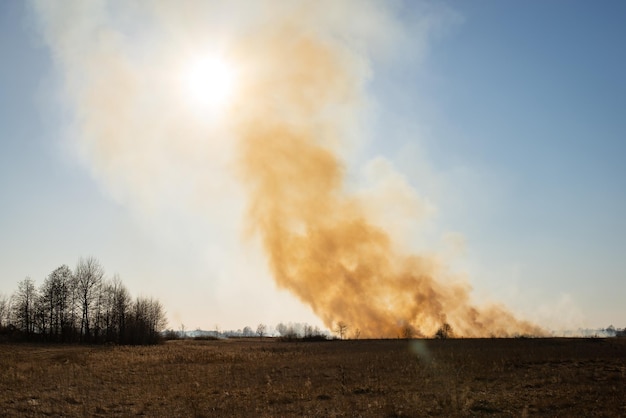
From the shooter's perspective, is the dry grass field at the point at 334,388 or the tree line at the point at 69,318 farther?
the tree line at the point at 69,318

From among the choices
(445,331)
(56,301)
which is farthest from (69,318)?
(445,331)

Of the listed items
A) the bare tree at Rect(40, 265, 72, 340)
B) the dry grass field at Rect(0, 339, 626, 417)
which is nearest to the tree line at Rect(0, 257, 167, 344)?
the bare tree at Rect(40, 265, 72, 340)

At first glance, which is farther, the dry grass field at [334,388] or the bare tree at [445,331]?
the bare tree at [445,331]

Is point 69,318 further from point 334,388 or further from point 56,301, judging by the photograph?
point 334,388

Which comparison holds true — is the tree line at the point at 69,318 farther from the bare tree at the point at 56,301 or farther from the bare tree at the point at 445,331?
the bare tree at the point at 445,331

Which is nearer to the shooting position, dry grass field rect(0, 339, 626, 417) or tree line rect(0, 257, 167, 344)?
dry grass field rect(0, 339, 626, 417)

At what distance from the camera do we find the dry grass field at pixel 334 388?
71.1ft

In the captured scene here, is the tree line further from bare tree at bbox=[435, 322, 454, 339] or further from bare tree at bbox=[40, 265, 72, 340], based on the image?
bare tree at bbox=[435, 322, 454, 339]

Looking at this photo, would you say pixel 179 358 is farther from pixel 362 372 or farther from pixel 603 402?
pixel 603 402

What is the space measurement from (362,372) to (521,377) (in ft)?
36.1

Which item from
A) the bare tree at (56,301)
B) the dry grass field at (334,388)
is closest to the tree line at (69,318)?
the bare tree at (56,301)

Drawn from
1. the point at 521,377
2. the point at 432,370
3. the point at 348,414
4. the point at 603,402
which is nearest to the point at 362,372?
the point at 432,370

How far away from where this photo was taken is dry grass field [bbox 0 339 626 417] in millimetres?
21656

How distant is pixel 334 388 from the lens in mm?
28453
